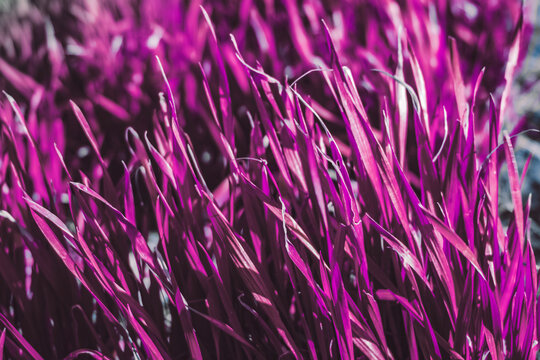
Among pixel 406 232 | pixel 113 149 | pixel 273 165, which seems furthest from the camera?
pixel 113 149

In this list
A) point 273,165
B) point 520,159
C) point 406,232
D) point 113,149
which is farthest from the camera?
point 113,149

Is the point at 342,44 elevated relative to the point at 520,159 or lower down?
elevated

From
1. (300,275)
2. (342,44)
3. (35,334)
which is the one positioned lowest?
(35,334)

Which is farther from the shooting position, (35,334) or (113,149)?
(113,149)

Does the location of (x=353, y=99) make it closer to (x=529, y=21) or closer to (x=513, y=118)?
(x=513, y=118)

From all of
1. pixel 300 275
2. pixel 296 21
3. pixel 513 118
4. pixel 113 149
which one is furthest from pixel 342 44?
pixel 300 275

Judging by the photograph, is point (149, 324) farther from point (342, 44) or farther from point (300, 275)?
point (342, 44)

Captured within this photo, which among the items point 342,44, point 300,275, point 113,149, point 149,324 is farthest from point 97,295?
→ point 342,44

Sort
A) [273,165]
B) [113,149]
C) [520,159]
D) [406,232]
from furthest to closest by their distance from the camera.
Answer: [113,149]
[520,159]
[273,165]
[406,232]

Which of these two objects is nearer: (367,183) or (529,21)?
(367,183)
